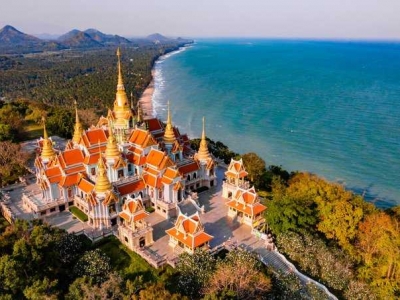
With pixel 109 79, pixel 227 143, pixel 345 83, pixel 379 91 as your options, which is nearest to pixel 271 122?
pixel 227 143

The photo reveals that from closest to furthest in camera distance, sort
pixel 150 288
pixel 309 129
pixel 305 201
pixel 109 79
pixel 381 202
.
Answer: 1. pixel 150 288
2. pixel 305 201
3. pixel 381 202
4. pixel 309 129
5. pixel 109 79

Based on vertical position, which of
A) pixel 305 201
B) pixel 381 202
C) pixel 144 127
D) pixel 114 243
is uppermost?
pixel 144 127

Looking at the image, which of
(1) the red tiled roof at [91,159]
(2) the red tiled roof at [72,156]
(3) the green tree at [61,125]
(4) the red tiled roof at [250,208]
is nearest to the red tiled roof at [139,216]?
(1) the red tiled roof at [91,159]

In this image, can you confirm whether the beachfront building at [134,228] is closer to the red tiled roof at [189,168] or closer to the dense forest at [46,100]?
the red tiled roof at [189,168]

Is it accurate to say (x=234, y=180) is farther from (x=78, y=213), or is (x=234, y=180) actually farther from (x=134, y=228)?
(x=78, y=213)

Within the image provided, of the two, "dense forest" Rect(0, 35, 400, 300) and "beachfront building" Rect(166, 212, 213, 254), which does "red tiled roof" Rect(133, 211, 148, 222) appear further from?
"dense forest" Rect(0, 35, 400, 300)

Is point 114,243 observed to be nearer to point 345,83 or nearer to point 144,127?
point 144,127

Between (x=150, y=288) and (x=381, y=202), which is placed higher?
(x=150, y=288)
